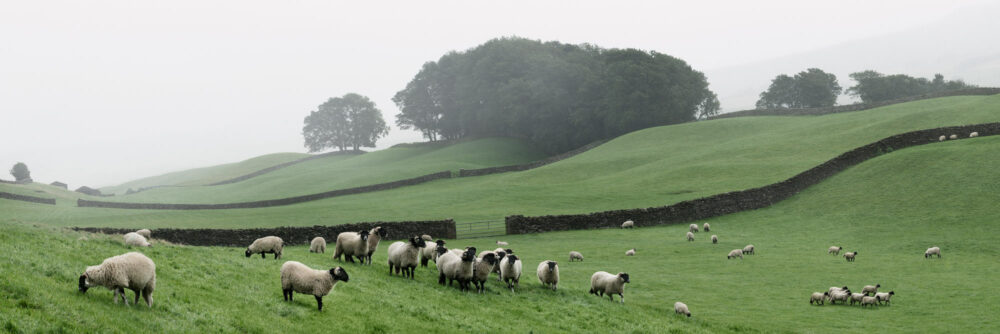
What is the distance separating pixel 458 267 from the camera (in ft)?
60.6

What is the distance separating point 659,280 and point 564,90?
71424 millimetres

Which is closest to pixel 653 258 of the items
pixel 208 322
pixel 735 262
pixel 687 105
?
pixel 735 262

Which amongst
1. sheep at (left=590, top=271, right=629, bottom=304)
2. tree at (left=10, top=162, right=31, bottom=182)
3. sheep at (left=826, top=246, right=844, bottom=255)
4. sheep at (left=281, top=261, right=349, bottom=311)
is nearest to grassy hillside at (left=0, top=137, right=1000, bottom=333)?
sheep at (left=281, top=261, right=349, bottom=311)

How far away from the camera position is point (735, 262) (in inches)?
1117

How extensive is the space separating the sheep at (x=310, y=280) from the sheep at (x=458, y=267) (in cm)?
485

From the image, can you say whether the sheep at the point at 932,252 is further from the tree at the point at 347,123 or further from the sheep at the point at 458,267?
the tree at the point at 347,123

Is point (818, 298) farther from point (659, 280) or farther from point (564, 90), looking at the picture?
point (564, 90)

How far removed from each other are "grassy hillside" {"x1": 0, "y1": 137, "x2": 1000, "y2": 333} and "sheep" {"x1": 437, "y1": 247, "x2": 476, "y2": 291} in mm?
683

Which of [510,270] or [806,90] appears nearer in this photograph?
[510,270]

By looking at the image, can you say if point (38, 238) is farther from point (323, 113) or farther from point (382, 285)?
point (323, 113)

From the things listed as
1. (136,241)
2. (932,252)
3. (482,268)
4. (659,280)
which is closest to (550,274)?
(482,268)

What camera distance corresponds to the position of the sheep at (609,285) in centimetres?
2042

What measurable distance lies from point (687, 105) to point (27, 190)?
83.3 m

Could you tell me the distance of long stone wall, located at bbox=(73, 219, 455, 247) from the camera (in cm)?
3450
